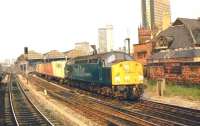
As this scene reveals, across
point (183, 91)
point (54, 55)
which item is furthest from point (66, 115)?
point (54, 55)

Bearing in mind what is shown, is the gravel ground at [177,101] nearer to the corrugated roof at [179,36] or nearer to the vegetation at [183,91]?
the vegetation at [183,91]

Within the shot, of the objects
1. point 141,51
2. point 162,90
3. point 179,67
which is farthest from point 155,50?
point 162,90

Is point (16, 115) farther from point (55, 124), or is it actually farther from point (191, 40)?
point (191, 40)

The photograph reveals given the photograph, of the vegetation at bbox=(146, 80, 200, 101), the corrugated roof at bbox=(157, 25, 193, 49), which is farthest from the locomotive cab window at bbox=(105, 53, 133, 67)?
the corrugated roof at bbox=(157, 25, 193, 49)

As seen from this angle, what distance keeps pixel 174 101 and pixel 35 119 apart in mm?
10302

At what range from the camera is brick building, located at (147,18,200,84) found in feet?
94.6

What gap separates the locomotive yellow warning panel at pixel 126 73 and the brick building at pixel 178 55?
6.01 metres

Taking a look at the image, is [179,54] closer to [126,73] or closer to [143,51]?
[126,73]

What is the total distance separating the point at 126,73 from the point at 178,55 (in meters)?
8.76

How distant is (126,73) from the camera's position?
79.9 ft

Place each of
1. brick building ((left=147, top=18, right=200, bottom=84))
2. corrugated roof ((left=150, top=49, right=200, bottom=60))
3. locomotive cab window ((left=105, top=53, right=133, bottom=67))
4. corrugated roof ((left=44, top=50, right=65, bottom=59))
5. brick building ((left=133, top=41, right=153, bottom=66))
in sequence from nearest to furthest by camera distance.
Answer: locomotive cab window ((left=105, top=53, right=133, bottom=67)) → brick building ((left=147, top=18, right=200, bottom=84)) → corrugated roof ((left=150, top=49, right=200, bottom=60)) → brick building ((left=133, top=41, right=153, bottom=66)) → corrugated roof ((left=44, top=50, right=65, bottom=59))

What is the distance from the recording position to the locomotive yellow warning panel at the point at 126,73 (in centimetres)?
2409

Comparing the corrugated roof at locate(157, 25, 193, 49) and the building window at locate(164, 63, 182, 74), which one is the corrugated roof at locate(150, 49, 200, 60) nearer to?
the building window at locate(164, 63, 182, 74)

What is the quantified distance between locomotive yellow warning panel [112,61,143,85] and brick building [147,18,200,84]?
6.01m
